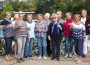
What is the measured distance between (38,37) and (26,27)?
72 cm

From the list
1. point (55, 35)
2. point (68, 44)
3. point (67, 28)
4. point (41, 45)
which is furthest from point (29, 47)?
point (67, 28)

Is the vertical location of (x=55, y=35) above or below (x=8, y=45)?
above

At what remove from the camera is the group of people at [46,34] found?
13148 mm

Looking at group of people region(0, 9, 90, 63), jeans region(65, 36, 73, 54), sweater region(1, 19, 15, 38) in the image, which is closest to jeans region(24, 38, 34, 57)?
group of people region(0, 9, 90, 63)

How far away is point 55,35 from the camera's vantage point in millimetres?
13328

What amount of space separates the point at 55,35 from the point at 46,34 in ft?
1.64

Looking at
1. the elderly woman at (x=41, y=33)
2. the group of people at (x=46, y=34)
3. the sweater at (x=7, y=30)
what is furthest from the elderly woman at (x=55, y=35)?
the sweater at (x=7, y=30)

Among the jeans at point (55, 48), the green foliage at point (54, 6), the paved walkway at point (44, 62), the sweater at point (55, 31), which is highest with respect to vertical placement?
the green foliage at point (54, 6)

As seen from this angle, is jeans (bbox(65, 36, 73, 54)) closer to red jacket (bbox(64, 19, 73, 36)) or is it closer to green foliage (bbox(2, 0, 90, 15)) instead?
red jacket (bbox(64, 19, 73, 36))

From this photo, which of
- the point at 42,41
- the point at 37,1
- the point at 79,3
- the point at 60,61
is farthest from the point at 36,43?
the point at 37,1

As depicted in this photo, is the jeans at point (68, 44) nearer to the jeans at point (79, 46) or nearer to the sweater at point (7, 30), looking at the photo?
the jeans at point (79, 46)

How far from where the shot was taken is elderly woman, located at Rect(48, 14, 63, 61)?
13.3m

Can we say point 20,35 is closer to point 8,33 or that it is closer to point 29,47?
point 8,33

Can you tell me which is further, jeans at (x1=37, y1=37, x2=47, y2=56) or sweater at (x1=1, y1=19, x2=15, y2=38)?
jeans at (x1=37, y1=37, x2=47, y2=56)
